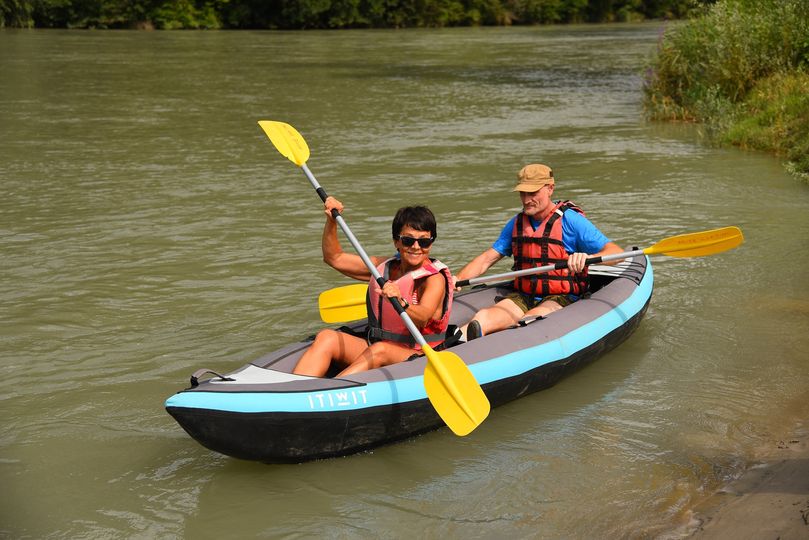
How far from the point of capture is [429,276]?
4215 mm

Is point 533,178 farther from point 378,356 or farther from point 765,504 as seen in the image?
point 765,504

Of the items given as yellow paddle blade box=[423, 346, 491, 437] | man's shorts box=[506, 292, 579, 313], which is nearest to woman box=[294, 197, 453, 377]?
yellow paddle blade box=[423, 346, 491, 437]

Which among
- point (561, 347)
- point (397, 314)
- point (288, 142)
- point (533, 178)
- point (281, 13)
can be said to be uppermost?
point (281, 13)

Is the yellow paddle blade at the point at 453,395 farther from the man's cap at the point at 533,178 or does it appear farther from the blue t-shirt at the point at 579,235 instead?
the blue t-shirt at the point at 579,235

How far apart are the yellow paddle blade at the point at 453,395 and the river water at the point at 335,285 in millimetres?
183

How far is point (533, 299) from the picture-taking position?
16.9ft

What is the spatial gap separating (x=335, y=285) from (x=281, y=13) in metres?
33.1

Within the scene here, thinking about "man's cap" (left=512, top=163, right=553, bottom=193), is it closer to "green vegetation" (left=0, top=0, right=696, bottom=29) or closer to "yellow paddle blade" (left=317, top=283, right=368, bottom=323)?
"yellow paddle blade" (left=317, top=283, right=368, bottom=323)

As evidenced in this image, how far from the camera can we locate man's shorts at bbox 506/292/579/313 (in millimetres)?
5078

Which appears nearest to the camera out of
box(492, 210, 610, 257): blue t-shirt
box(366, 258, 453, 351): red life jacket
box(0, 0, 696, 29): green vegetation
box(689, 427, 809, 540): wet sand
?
box(689, 427, 809, 540): wet sand

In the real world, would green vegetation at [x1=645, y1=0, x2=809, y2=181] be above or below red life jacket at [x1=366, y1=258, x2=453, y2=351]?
above

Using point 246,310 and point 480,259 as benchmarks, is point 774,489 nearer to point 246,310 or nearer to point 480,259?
point 480,259

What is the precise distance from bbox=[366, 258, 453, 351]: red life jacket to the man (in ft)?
1.63

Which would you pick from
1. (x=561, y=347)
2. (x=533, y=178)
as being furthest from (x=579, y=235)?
(x=561, y=347)
